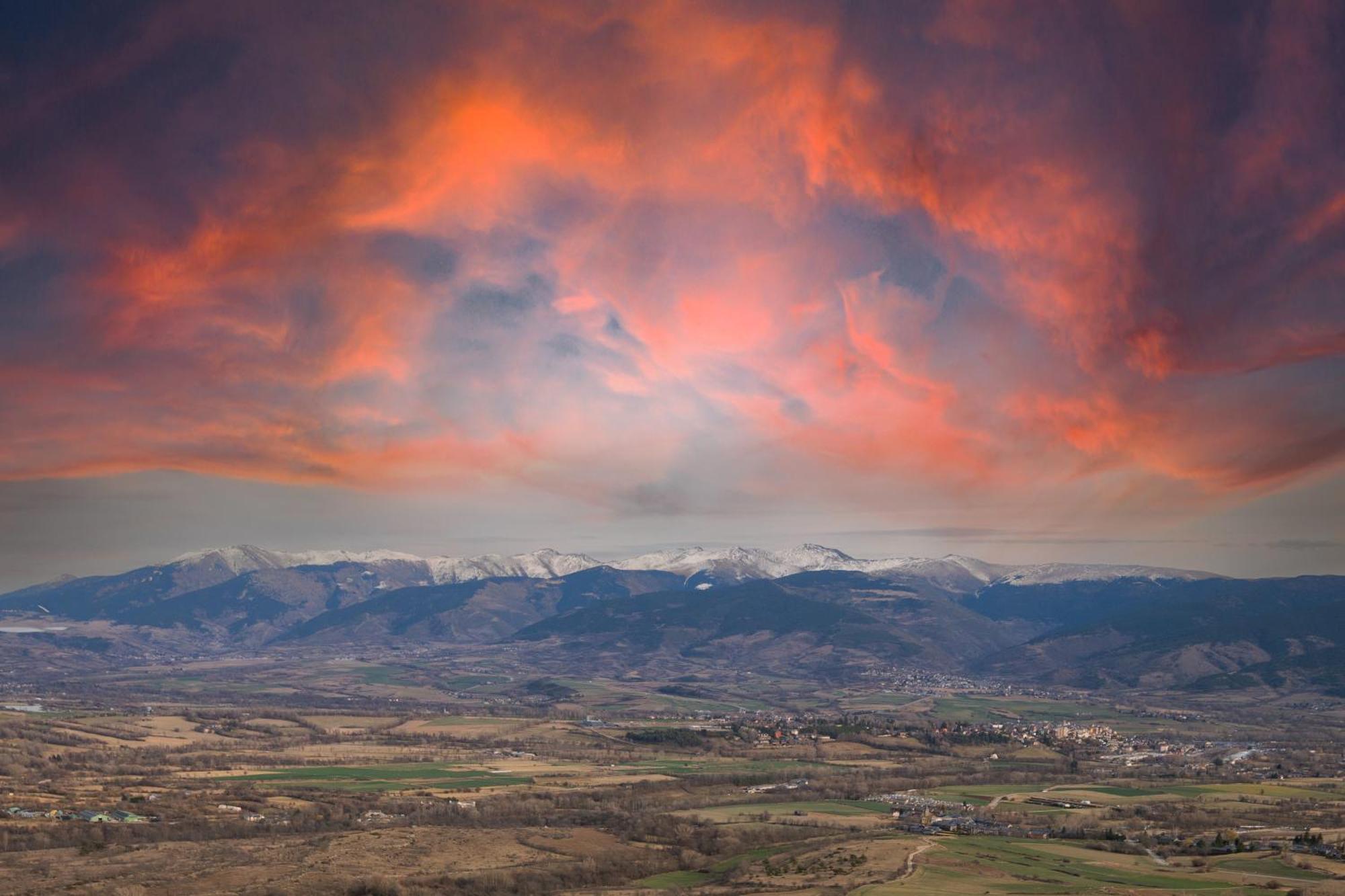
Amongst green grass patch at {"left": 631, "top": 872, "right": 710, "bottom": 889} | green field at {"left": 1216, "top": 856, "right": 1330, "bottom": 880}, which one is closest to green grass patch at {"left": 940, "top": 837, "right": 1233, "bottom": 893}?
green field at {"left": 1216, "top": 856, "right": 1330, "bottom": 880}

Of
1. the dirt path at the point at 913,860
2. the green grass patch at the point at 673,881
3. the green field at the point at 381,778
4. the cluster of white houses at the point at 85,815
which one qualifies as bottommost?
the green field at the point at 381,778

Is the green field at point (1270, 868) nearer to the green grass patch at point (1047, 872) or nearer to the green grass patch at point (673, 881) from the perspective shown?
the green grass patch at point (1047, 872)

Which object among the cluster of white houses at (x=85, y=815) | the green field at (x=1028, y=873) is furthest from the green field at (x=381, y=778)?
the green field at (x=1028, y=873)

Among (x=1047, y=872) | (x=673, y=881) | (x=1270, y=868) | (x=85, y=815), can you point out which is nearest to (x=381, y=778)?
(x=85, y=815)

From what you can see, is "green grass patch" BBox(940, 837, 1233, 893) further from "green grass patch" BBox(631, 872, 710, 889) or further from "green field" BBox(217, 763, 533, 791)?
"green field" BBox(217, 763, 533, 791)

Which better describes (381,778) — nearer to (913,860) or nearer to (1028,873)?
(913,860)

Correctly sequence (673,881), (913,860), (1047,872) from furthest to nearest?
(673,881) → (913,860) → (1047,872)

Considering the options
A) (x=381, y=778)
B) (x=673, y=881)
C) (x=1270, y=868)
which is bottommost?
(x=381, y=778)

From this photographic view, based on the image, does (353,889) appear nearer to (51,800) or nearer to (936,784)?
(51,800)

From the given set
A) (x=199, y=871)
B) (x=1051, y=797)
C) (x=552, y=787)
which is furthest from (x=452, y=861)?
(x=1051, y=797)
